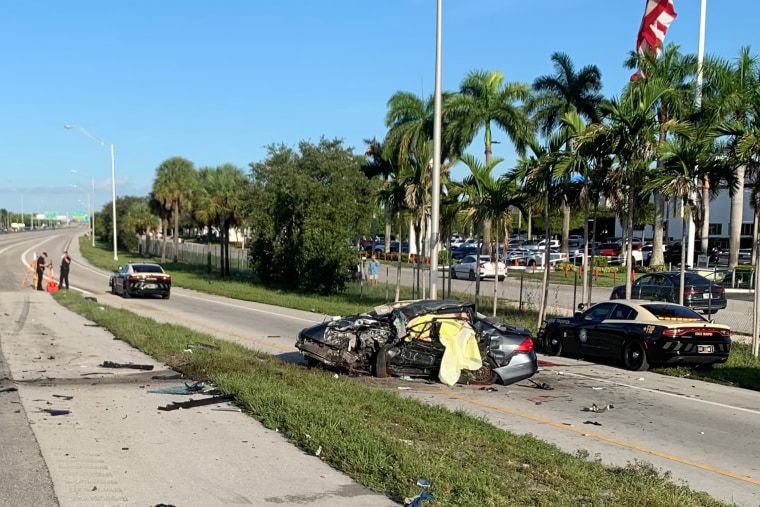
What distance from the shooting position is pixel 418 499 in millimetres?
5492

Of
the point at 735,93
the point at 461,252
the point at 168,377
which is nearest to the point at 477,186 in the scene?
the point at 735,93

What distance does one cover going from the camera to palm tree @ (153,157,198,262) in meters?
66.2

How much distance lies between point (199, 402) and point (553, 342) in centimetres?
951

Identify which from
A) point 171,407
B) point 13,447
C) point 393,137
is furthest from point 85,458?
point 393,137

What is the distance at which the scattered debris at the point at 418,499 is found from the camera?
5452mm

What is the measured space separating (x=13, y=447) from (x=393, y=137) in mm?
29243

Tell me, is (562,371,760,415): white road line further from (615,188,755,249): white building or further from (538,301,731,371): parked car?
(615,188,755,249): white building

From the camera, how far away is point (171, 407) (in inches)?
352

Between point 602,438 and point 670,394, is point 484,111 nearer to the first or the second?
point 670,394

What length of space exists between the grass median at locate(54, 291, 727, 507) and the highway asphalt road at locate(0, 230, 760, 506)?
665 millimetres

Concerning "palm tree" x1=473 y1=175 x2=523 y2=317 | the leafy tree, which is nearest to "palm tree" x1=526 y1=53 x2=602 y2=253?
the leafy tree

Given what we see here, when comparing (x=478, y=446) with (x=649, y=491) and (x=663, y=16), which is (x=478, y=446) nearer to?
(x=649, y=491)

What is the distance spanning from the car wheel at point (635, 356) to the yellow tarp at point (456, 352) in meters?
4.28

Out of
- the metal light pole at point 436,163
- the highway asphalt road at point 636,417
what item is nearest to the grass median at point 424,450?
the highway asphalt road at point 636,417
